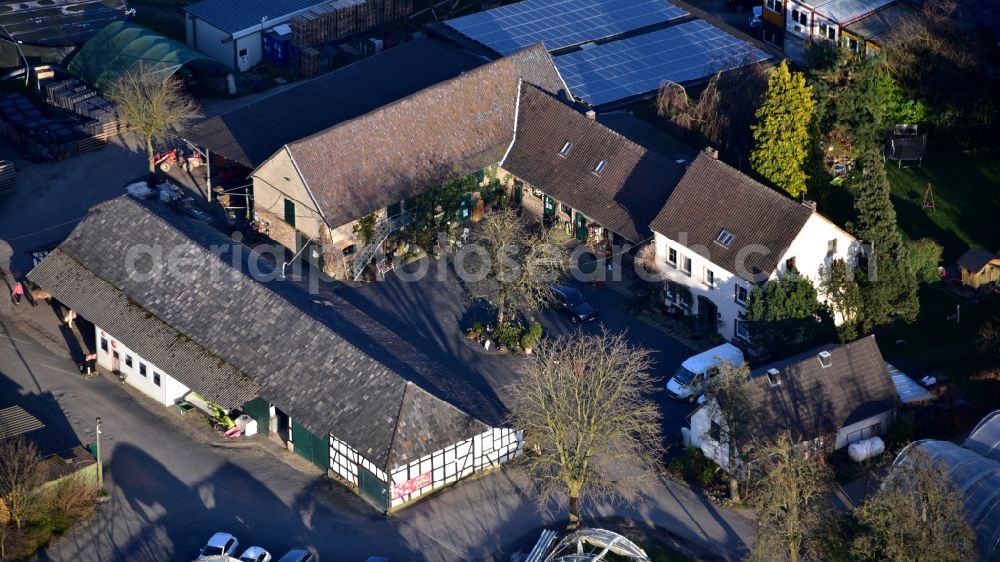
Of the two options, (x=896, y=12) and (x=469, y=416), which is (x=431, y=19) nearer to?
(x=896, y=12)

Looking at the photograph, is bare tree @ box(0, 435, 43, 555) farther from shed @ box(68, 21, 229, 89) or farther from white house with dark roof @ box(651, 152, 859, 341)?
shed @ box(68, 21, 229, 89)

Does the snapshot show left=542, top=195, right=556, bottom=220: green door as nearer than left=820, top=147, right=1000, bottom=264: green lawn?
No

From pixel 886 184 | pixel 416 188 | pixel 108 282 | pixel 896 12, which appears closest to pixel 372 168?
pixel 416 188

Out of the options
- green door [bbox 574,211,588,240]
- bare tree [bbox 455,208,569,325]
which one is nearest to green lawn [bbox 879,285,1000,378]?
bare tree [bbox 455,208,569,325]

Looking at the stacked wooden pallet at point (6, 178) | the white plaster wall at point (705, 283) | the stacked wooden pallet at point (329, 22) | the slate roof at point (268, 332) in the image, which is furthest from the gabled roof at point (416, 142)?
the stacked wooden pallet at point (329, 22)

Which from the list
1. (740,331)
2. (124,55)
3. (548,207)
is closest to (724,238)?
(740,331)

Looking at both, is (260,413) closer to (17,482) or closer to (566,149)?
(17,482)
